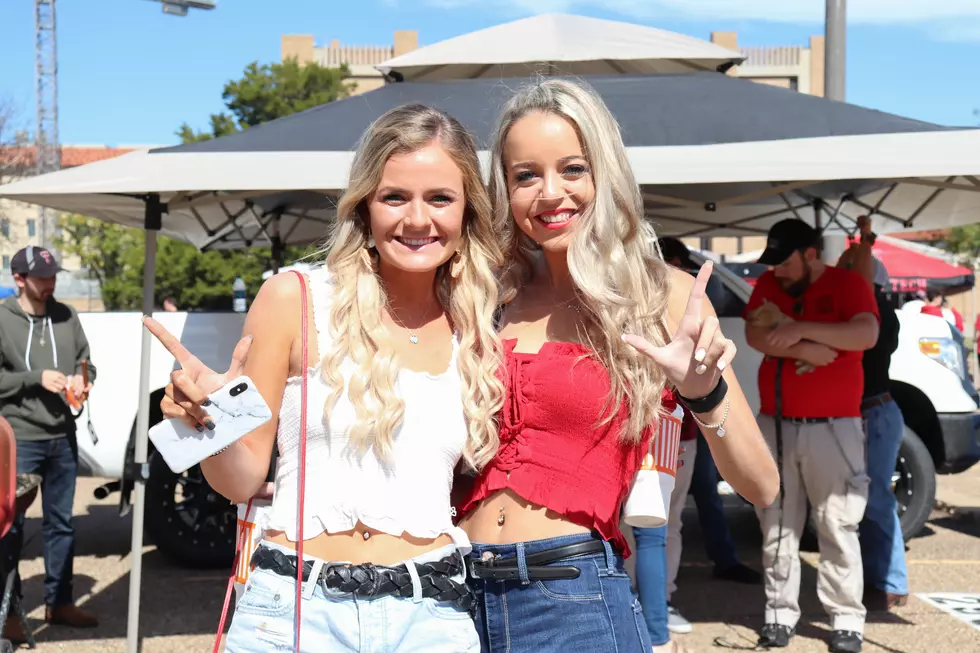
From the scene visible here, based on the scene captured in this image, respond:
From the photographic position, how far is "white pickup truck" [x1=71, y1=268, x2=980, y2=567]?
672 centimetres

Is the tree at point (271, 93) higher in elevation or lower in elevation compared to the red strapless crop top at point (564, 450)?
higher

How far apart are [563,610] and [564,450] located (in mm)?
344

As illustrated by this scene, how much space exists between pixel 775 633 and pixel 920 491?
2571 millimetres

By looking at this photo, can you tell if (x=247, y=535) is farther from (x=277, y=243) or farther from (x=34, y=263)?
(x=277, y=243)

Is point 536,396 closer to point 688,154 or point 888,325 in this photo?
point 688,154

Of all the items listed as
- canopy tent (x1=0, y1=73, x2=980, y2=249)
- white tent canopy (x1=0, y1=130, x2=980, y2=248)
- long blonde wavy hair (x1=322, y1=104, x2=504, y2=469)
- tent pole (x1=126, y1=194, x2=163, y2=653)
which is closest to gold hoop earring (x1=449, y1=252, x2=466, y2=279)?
long blonde wavy hair (x1=322, y1=104, x2=504, y2=469)

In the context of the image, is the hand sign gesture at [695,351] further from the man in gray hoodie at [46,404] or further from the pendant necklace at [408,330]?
the man in gray hoodie at [46,404]

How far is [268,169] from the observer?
4750 millimetres

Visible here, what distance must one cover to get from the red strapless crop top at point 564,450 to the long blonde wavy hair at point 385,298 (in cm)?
5

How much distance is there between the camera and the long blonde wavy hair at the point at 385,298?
2.09m

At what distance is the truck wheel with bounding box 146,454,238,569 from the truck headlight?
5.25 metres

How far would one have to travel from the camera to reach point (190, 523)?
706 cm

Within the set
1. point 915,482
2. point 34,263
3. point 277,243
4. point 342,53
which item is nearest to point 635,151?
point 34,263

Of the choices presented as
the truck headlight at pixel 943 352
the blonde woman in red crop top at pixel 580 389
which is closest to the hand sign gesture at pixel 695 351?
the blonde woman in red crop top at pixel 580 389
